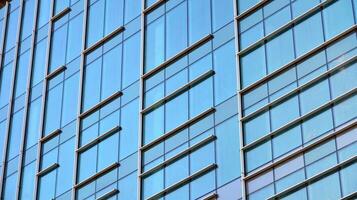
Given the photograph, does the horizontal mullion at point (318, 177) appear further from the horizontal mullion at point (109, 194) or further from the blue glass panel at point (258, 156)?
the horizontal mullion at point (109, 194)

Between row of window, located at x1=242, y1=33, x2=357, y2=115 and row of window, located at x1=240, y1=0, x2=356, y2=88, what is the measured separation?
471 millimetres

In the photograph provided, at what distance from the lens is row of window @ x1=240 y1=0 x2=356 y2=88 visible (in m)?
42.8

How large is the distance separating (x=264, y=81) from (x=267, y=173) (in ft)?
13.8

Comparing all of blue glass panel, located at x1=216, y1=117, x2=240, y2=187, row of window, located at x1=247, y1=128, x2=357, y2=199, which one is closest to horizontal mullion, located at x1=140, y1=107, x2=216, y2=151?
blue glass panel, located at x1=216, y1=117, x2=240, y2=187

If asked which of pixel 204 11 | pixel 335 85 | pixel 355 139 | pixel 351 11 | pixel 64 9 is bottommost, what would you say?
pixel 355 139

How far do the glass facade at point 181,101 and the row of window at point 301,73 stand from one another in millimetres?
52

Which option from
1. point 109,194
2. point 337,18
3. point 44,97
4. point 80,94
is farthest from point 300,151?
point 44,97

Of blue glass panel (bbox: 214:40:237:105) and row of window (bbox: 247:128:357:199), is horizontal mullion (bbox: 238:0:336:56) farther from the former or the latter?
row of window (bbox: 247:128:357:199)

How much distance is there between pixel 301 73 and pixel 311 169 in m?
4.32

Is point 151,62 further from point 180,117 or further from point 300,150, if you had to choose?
point 300,150

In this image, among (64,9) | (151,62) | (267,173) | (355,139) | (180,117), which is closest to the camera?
(355,139)

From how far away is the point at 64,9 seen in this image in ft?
192

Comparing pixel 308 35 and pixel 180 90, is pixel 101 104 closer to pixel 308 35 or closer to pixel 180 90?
pixel 180 90

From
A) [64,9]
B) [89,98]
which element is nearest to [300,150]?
[89,98]
